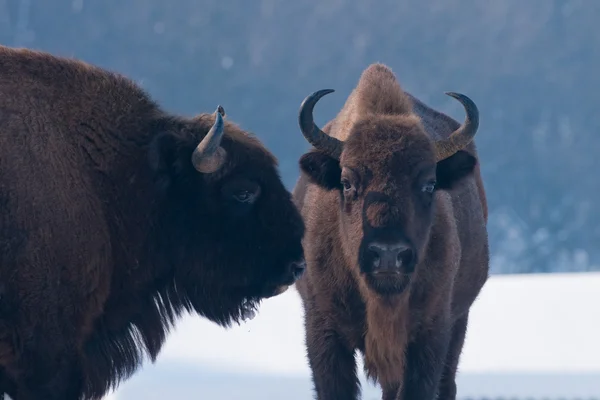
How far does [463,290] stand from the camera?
745cm

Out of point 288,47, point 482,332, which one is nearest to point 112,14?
point 288,47

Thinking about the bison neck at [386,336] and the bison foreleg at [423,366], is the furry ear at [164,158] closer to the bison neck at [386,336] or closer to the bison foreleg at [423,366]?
the bison neck at [386,336]

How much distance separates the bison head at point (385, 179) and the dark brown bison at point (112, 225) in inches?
16.8

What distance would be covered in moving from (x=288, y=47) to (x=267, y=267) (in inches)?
1849

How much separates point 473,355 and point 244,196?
443 cm

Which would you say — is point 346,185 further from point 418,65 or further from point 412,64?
point 412,64

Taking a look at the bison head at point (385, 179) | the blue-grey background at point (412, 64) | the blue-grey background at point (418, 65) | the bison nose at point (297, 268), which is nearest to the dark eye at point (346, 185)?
the bison head at point (385, 179)

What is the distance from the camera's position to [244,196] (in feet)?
19.0

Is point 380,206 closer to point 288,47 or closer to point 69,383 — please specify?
point 69,383

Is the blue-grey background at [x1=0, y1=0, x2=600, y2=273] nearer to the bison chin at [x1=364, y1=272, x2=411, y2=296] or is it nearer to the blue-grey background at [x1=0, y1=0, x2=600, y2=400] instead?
the blue-grey background at [x1=0, y1=0, x2=600, y2=400]

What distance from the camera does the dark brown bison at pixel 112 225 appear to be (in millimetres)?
5188

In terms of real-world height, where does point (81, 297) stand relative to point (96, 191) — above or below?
below

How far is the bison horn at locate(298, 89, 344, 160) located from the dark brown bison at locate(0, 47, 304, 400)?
1.98 feet

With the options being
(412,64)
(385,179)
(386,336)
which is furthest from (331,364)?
(412,64)
